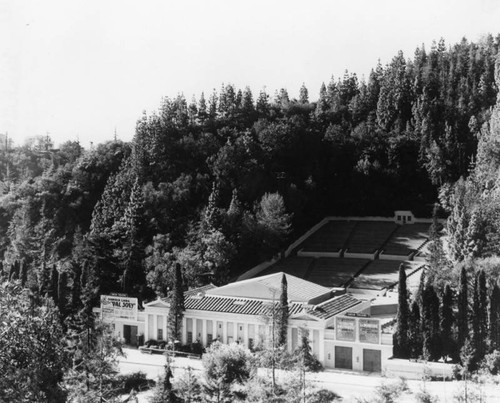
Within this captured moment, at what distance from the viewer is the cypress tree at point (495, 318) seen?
100ft

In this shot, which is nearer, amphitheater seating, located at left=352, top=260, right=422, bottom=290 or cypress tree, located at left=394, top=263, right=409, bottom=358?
cypress tree, located at left=394, top=263, right=409, bottom=358

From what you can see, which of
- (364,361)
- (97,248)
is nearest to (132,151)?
(97,248)

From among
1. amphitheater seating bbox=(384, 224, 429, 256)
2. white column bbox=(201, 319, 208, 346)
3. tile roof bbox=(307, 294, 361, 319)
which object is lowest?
white column bbox=(201, 319, 208, 346)

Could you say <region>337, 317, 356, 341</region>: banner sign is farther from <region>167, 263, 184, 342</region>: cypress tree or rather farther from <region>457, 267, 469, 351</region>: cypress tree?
<region>167, 263, 184, 342</region>: cypress tree

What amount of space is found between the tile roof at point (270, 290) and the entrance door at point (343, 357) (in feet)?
12.7

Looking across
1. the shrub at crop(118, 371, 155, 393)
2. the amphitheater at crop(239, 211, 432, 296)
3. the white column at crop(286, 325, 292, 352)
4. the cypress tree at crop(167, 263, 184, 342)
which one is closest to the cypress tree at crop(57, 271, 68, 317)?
the cypress tree at crop(167, 263, 184, 342)

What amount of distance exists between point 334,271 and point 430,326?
19.2 m

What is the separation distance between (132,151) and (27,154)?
15.1 metres

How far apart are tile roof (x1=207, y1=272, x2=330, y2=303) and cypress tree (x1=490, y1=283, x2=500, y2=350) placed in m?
9.30

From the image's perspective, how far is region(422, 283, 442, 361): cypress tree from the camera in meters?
30.8

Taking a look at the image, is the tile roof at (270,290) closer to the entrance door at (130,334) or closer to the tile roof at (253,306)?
the tile roof at (253,306)

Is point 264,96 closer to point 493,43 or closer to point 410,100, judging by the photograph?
point 410,100

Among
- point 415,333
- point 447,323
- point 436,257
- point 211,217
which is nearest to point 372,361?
point 415,333

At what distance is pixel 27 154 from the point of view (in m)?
66.3
